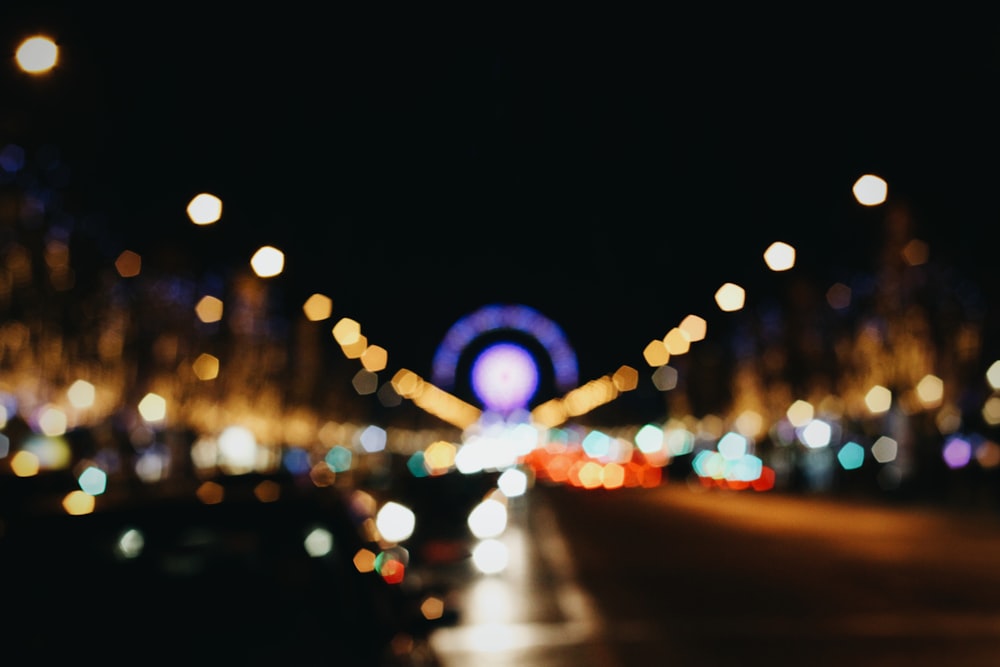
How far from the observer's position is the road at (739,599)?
51.3 feet

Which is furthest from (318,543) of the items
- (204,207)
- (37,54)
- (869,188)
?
(869,188)

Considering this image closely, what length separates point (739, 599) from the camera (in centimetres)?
Result: 2130

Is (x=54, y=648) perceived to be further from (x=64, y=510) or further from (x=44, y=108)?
(x=44, y=108)

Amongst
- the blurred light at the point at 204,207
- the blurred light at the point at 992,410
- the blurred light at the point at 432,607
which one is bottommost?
the blurred light at the point at 432,607

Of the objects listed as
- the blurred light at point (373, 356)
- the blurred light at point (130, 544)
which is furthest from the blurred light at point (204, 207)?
the blurred light at point (373, 356)

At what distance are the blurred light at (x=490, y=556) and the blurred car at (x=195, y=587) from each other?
758 inches

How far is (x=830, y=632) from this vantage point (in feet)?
56.4

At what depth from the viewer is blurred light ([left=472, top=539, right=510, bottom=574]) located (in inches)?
1077

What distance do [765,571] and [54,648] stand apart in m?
20.3

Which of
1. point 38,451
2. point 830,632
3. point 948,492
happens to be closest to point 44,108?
point 38,451

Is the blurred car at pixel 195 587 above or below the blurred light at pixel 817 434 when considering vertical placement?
below

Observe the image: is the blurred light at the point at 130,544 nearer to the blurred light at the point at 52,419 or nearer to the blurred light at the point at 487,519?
the blurred light at the point at 487,519

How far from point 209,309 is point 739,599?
66159mm

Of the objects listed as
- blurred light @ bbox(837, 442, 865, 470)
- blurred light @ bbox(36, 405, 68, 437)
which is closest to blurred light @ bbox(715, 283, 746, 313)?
blurred light @ bbox(837, 442, 865, 470)
